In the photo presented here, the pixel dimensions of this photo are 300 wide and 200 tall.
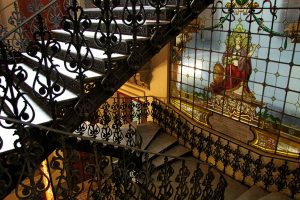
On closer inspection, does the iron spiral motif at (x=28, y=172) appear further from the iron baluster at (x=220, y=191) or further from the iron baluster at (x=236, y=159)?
the iron baluster at (x=236, y=159)

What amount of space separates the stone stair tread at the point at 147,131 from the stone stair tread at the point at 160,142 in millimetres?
110

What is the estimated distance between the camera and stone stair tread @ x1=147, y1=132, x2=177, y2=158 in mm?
5652

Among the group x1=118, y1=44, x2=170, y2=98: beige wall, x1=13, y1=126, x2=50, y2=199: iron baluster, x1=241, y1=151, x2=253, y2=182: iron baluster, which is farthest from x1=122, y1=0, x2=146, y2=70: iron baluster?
x1=118, y1=44, x2=170, y2=98: beige wall

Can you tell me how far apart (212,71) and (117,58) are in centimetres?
309

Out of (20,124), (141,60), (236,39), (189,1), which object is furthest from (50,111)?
(236,39)

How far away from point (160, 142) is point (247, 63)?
8.71 feet

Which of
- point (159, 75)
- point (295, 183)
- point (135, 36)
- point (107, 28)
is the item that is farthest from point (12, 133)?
point (159, 75)

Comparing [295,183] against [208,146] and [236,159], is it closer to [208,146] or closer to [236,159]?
[236,159]

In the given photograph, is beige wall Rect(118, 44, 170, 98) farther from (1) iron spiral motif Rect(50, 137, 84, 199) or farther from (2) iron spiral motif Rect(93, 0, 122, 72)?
(1) iron spiral motif Rect(50, 137, 84, 199)

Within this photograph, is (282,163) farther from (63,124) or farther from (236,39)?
(63,124)

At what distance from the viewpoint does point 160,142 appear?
5.94 m

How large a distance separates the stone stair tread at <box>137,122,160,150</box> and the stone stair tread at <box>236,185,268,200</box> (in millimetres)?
2284

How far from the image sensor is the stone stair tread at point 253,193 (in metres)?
4.10

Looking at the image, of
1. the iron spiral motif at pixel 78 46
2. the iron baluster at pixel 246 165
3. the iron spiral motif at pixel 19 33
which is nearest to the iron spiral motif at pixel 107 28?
the iron spiral motif at pixel 78 46
